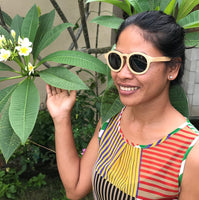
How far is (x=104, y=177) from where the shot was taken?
1.01 meters

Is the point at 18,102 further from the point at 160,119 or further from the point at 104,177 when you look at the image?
the point at 160,119

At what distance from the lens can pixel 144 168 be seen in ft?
3.02

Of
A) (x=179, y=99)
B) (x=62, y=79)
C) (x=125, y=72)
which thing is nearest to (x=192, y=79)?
(x=179, y=99)

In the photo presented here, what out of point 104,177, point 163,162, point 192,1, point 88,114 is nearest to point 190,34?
point 192,1

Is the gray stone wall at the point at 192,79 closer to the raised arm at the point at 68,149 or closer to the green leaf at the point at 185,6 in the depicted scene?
the green leaf at the point at 185,6

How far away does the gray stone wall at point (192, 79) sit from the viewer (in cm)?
293

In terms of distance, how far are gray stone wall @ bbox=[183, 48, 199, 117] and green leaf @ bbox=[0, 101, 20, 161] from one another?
2352mm

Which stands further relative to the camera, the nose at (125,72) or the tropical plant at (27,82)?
the tropical plant at (27,82)

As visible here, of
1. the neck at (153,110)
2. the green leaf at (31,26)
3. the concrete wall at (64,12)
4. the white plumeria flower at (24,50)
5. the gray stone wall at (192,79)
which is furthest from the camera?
the gray stone wall at (192,79)

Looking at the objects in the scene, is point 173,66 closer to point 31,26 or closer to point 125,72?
point 125,72

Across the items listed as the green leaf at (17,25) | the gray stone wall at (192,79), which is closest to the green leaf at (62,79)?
the green leaf at (17,25)

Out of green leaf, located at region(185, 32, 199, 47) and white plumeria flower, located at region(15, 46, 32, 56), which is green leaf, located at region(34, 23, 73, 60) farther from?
green leaf, located at region(185, 32, 199, 47)

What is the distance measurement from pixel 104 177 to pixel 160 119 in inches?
12.1

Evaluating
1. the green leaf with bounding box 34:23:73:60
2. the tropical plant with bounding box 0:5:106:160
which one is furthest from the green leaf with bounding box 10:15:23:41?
the green leaf with bounding box 34:23:73:60
